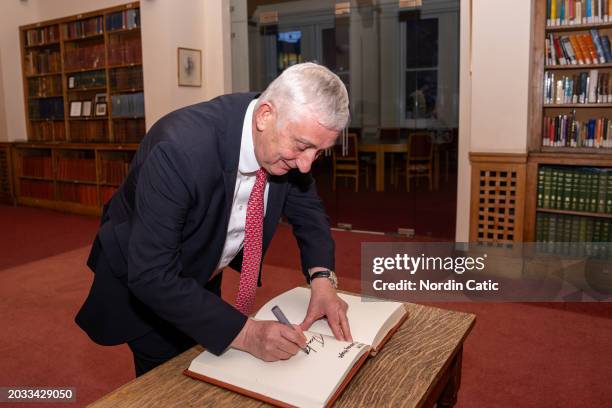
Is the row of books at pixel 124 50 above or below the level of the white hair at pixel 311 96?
above

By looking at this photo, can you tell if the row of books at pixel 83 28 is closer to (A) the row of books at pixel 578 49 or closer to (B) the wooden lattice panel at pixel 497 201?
(B) the wooden lattice panel at pixel 497 201

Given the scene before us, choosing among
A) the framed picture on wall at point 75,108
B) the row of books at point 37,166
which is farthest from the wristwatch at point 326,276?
the row of books at point 37,166

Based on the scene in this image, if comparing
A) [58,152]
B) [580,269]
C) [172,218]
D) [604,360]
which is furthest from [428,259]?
[58,152]

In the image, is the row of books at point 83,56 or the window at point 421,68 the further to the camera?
the row of books at point 83,56

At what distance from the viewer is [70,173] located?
707cm

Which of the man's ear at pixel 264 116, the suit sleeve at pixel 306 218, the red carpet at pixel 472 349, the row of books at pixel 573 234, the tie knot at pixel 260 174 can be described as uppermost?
the man's ear at pixel 264 116

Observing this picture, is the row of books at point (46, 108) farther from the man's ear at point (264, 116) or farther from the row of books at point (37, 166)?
the man's ear at point (264, 116)

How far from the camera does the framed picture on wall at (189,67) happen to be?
5.85 meters

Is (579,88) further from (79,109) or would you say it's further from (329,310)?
(79,109)

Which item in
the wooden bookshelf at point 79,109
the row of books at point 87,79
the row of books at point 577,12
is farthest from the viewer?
the row of books at point 87,79

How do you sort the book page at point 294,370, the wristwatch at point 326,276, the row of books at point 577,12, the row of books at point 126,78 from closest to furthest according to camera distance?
the book page at point 294,370
the wristwatch at point 326,276
the row of books at point 577,12
the row of books at point 126,78

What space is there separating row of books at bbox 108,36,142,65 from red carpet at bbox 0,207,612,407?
2911mm

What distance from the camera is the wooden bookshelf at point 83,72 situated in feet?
20.9

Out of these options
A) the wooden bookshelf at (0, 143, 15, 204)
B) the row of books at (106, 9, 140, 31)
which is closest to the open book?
the row of books at (106, 9, 140, 31)
